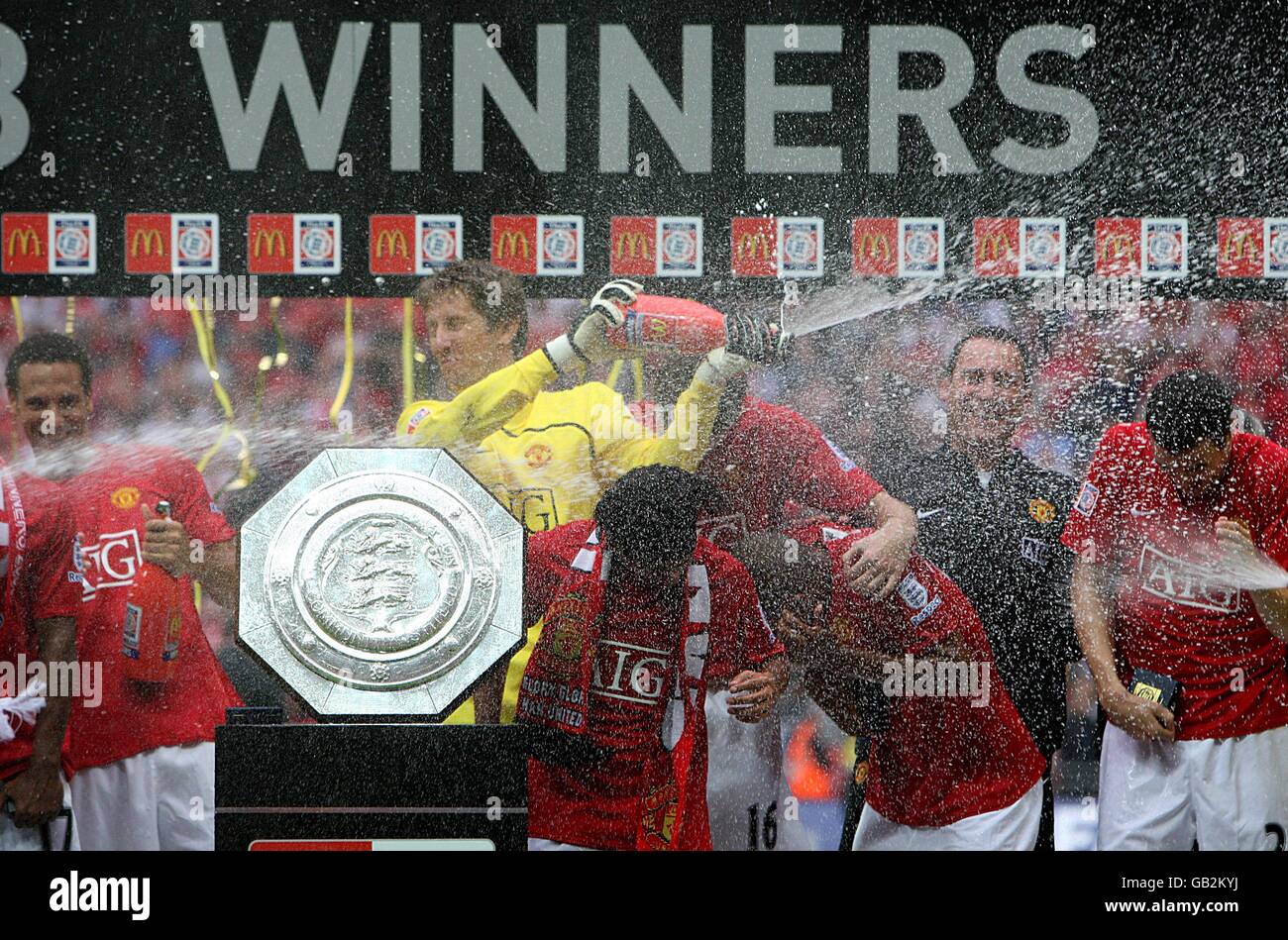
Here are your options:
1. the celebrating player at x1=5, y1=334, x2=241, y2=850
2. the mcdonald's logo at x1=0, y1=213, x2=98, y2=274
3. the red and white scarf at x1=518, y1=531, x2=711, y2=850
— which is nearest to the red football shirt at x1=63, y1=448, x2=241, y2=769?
the celebrating player at x1=5, y1=334, x2=241, y2=850

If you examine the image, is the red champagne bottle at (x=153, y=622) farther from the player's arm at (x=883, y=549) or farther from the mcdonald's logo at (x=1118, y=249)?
the mcdonald's logo at (x=1118, y=249)

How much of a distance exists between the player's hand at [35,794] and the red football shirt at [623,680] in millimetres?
934

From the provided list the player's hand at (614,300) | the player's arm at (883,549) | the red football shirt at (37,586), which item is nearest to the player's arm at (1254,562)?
the player's arm at (883,549)

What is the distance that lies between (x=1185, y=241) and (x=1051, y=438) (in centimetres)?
46

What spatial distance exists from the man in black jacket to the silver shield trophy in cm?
83

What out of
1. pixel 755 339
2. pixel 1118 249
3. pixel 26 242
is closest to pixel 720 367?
pixel 755 339

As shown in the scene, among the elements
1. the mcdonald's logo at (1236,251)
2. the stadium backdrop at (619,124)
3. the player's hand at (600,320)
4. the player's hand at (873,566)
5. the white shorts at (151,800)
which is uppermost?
the stadium backdrop at (619,124)

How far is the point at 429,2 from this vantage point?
2.57 meters

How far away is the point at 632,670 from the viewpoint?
102 inches

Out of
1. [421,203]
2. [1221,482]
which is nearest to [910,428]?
[1221,482]

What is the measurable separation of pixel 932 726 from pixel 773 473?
0.60 metres

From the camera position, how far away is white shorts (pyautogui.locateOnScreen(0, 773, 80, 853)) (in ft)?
8.39

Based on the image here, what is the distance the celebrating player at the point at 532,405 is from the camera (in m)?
2.53
